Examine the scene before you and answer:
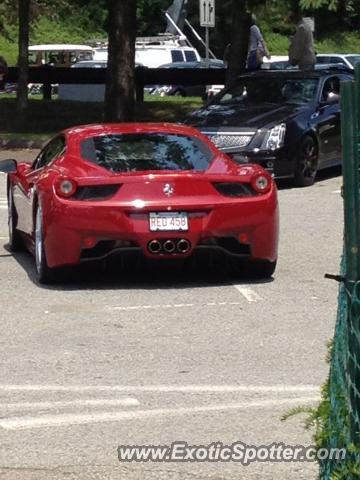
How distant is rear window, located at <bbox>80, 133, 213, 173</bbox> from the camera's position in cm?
1078

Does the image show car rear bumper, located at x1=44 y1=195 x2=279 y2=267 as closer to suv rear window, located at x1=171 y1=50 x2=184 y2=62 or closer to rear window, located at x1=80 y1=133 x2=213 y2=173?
rear window, located at x1=80 y1=133 x2=213 y2=173

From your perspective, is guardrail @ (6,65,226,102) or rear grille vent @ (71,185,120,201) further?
guardrail @ (6,65,226,102)

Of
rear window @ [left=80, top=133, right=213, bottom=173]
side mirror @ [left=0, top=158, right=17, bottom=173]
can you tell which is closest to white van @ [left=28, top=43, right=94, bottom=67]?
side mirror @ [left=0, top=158, right=17, bottom=173]

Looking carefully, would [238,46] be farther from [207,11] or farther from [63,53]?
[63,53]

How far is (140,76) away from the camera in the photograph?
28.3 meters

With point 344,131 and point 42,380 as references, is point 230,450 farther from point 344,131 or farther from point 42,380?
point 344,131

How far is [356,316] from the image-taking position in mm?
4113

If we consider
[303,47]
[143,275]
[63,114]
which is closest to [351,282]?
[143,275]

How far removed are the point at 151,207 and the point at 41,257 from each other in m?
1.07

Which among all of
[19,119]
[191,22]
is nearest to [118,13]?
[19,119]

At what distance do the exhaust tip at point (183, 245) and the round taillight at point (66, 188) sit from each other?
3.00 ft

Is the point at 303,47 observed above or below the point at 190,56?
above

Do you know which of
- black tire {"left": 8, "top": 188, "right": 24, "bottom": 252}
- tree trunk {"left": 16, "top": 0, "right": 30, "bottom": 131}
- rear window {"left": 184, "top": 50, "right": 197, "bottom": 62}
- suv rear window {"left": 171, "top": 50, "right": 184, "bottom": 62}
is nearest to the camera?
black tire {"left": 8, "top": 188, "right": 24, "bottom": 252}

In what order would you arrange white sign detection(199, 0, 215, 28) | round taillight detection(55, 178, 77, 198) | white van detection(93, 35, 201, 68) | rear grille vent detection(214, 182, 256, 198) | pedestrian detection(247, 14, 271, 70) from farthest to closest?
1. white van detection(93, 35, 201, 68)
2. white sign detection(199, 0, 215, 28)
3. pedestrian detection(247, 14, 271, 70)
4. rear grille vent detection(214, 182, 256, 198)
5. round taillight detection(55, 178, 77, 198)
